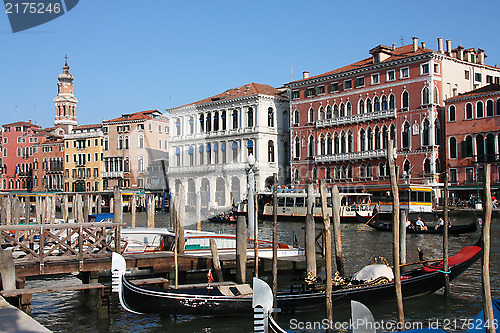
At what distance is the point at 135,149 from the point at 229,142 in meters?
12.2

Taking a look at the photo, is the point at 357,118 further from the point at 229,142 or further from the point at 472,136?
the point at 229,142

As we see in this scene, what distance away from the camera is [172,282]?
501 inches

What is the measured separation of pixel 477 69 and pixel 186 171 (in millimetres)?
23204

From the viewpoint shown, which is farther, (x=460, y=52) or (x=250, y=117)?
(x=250, y=117)

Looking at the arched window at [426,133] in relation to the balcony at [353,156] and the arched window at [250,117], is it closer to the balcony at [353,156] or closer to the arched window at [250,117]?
the balcony at [353,156]

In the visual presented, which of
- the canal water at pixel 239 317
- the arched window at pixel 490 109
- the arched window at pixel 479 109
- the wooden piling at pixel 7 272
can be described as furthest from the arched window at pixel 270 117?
the wooden piling at pixel 7 272

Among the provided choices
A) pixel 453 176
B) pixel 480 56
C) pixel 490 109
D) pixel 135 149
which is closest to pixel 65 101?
pixel 135 149

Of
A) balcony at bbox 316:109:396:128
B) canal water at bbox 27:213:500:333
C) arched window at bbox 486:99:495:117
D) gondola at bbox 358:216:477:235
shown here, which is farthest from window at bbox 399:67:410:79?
canal water at bbox 27:213:500:333

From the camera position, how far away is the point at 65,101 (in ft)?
Answer: 225

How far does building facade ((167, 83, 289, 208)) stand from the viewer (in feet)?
137

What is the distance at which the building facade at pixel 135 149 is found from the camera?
51375 mm

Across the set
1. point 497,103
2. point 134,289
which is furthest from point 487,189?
point 497,103

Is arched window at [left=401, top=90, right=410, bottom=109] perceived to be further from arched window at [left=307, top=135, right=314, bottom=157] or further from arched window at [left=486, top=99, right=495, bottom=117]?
arched window at [left=307, top=135, right=314, bottom=157]

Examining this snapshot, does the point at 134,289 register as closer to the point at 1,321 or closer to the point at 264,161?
the point at 1,321
